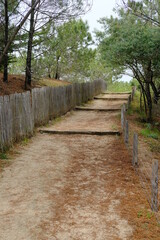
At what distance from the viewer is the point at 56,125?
13727 millimetres

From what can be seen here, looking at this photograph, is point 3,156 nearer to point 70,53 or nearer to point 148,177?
point 148,177

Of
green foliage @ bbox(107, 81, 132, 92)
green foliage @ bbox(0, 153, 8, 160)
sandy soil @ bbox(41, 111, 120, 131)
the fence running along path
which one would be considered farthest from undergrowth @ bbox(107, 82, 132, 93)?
green foliage @ bbox(0, 153, 8, 160)

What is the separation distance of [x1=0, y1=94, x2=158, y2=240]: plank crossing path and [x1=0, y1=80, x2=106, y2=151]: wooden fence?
22.6 inches

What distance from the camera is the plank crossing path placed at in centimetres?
460

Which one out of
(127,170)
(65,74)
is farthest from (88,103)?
(127,170)

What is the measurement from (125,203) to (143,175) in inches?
76.2

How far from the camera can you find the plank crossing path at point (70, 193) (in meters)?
4.60

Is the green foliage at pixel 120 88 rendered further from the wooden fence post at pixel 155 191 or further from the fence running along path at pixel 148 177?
the wooden fence post at pixel 155 191

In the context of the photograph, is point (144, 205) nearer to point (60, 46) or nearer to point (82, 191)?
point (82, 191)

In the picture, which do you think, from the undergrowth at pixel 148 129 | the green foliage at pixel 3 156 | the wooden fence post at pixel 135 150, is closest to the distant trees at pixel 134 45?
the undergrowth at pixel 148 129

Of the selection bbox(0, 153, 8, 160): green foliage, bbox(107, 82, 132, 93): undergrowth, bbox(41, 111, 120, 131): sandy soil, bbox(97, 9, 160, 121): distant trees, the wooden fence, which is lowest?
bbox(0, 153, 8, 160): green foliage

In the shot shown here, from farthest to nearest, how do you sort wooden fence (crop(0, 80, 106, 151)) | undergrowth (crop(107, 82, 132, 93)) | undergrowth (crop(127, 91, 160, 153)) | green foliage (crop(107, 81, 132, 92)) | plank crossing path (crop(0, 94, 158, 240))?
green foliage (crop(107, 81, 132, 92)), undergrowth (crop(107, 82, 132, 93)), undergrowth (crop(127, 91, 160, 153)), wooden fence (crop(0, 80, 106, 151)), plank crossing path (crop(0, 94, 158, 240))

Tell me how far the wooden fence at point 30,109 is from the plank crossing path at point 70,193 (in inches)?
22.6

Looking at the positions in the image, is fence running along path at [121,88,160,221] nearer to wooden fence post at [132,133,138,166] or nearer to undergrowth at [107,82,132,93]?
wooden fence post at [132,133,138,166]
